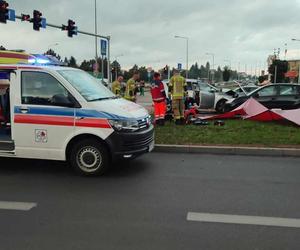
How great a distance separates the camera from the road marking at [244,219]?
16.8 ft

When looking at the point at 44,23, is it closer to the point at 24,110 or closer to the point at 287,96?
the point at 287,96

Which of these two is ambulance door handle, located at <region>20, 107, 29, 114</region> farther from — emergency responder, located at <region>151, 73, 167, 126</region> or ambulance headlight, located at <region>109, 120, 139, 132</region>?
emergency responder, located at <region>151, 73, 167, 126</region>

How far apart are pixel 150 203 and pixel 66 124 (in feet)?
7.50

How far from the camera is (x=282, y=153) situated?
9.66 metres

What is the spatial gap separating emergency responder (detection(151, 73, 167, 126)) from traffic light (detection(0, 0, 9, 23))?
1111 cm

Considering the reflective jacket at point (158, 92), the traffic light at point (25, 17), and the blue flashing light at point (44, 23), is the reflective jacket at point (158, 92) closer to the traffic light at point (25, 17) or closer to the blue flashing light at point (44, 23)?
the traffic light at point (25, 17)

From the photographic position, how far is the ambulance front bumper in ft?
24.0

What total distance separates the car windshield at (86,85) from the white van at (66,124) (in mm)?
27

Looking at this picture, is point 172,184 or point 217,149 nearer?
point 172,184

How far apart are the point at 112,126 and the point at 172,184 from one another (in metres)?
1.37

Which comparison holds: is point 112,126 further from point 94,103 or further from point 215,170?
point 215,170

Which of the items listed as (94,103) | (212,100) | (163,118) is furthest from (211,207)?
(212,100)

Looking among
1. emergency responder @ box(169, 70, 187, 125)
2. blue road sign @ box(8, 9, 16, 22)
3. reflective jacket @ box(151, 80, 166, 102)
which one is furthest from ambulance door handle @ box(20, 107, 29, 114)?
blue road sign @ box(8, 9, 16, 22)

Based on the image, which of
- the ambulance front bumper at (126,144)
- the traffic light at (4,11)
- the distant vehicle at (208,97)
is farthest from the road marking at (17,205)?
the traffic light at (4,11)
